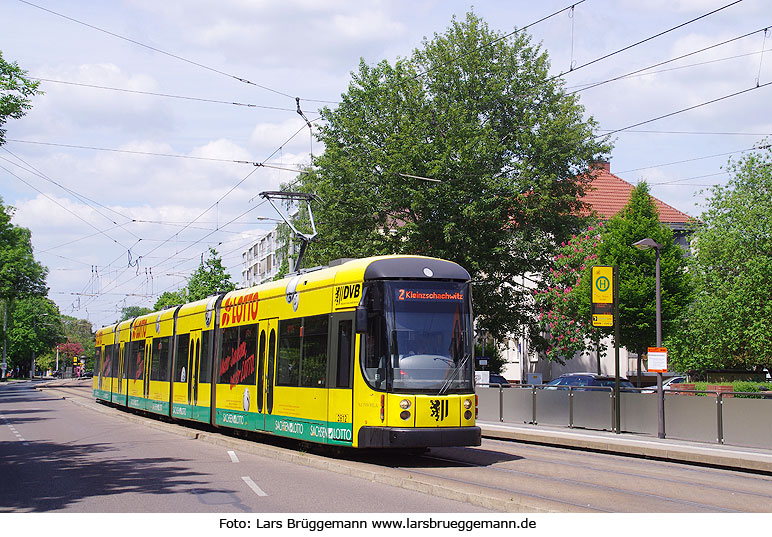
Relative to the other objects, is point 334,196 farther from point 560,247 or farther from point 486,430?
point 486,430

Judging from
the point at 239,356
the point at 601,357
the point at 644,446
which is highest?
the point at 601,357

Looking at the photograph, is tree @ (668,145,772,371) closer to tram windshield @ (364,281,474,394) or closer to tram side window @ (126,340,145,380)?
tram side window @ (126,340,145,380)

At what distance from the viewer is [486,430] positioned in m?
23.4

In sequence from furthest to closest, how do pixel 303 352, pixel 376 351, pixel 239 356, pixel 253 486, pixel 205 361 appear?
pixel 205 361
pixel 239 356
pixel 303 352
pixel 376 351
pixel 253 486

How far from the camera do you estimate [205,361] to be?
73.3ft

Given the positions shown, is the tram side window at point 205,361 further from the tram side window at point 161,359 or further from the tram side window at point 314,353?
the tram side window at point 314,353

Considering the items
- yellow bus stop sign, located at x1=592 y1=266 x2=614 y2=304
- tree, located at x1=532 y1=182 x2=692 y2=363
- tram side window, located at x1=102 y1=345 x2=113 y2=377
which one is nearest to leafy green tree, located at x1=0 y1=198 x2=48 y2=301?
tram side window, located at x1=102 y1=345 x2=113 y2=377

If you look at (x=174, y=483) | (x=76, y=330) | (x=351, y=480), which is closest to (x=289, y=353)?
(x=351, y=480)

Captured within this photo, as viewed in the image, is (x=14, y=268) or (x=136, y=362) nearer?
(x=136, y=362)

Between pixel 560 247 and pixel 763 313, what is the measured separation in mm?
9284

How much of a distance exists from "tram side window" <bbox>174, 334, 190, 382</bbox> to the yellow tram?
430cm

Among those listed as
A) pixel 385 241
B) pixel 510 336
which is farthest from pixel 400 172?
pixel 510 336

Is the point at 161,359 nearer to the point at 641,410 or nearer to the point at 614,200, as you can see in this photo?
the point at 641,410

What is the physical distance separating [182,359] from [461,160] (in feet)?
55.2
